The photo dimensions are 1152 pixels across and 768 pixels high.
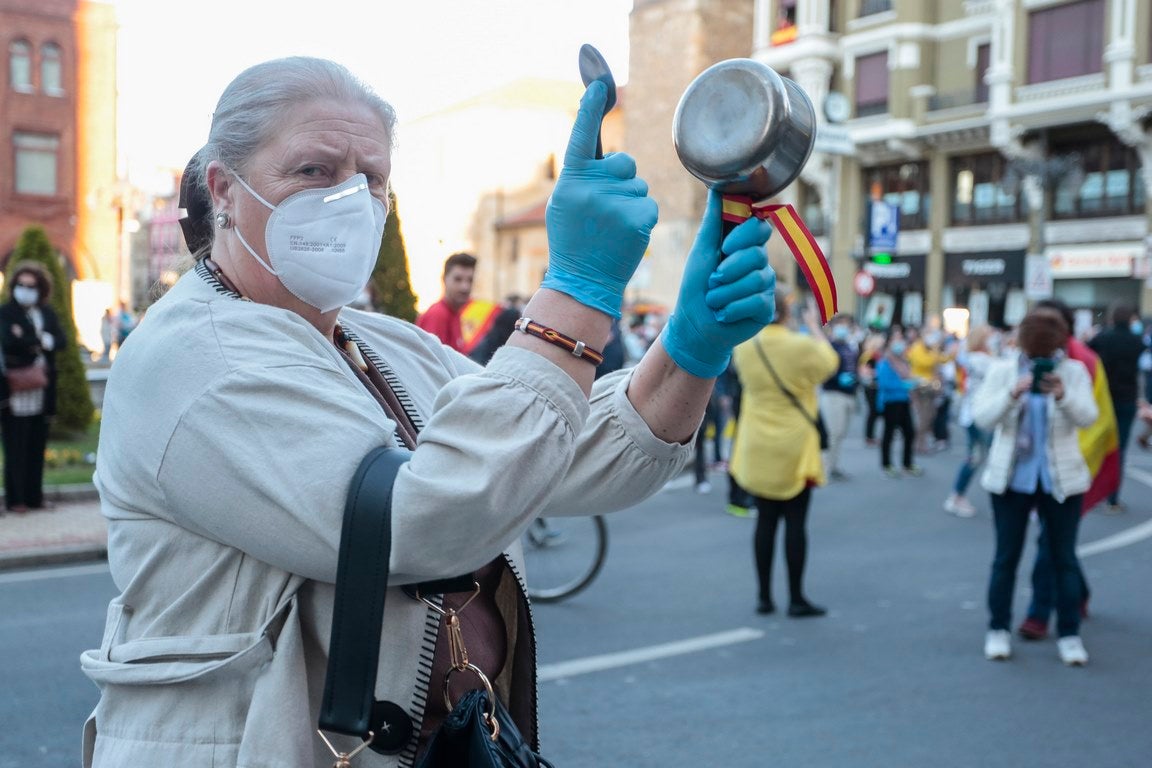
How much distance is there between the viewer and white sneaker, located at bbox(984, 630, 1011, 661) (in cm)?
609

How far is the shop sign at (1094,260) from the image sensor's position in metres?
31.8

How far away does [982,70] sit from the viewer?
37.1m

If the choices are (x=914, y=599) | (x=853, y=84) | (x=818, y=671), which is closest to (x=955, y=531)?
(x=914, y=599)

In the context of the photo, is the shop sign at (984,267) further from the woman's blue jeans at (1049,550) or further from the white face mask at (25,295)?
the white face mask at (25,295)

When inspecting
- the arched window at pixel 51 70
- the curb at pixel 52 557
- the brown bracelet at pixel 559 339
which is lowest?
the curb at pixel 52 557

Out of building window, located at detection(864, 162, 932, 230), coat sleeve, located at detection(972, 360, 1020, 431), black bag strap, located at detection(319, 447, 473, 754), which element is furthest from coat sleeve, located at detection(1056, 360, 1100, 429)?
building window, located at detection(864, 162, 932, 230)

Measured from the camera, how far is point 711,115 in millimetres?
1663

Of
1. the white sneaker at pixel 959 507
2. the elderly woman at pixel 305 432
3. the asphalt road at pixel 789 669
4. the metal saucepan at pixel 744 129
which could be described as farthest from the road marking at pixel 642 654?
the white sneaker at pixel 959 507

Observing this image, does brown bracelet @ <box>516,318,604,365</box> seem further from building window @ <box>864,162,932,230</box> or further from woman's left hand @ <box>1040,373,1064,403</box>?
building window @ <box>864,162,932,230</box>

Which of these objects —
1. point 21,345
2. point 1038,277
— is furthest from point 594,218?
point 1038,277

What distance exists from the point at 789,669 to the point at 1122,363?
8141 mm

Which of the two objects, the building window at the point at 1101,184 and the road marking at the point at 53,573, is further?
the building window at the point at 1101,184

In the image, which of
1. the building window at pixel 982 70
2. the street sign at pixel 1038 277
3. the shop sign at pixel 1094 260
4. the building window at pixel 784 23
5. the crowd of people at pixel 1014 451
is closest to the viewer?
the crowd of people at pixel 1014 451

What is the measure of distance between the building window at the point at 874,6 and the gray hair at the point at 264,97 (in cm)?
4058
